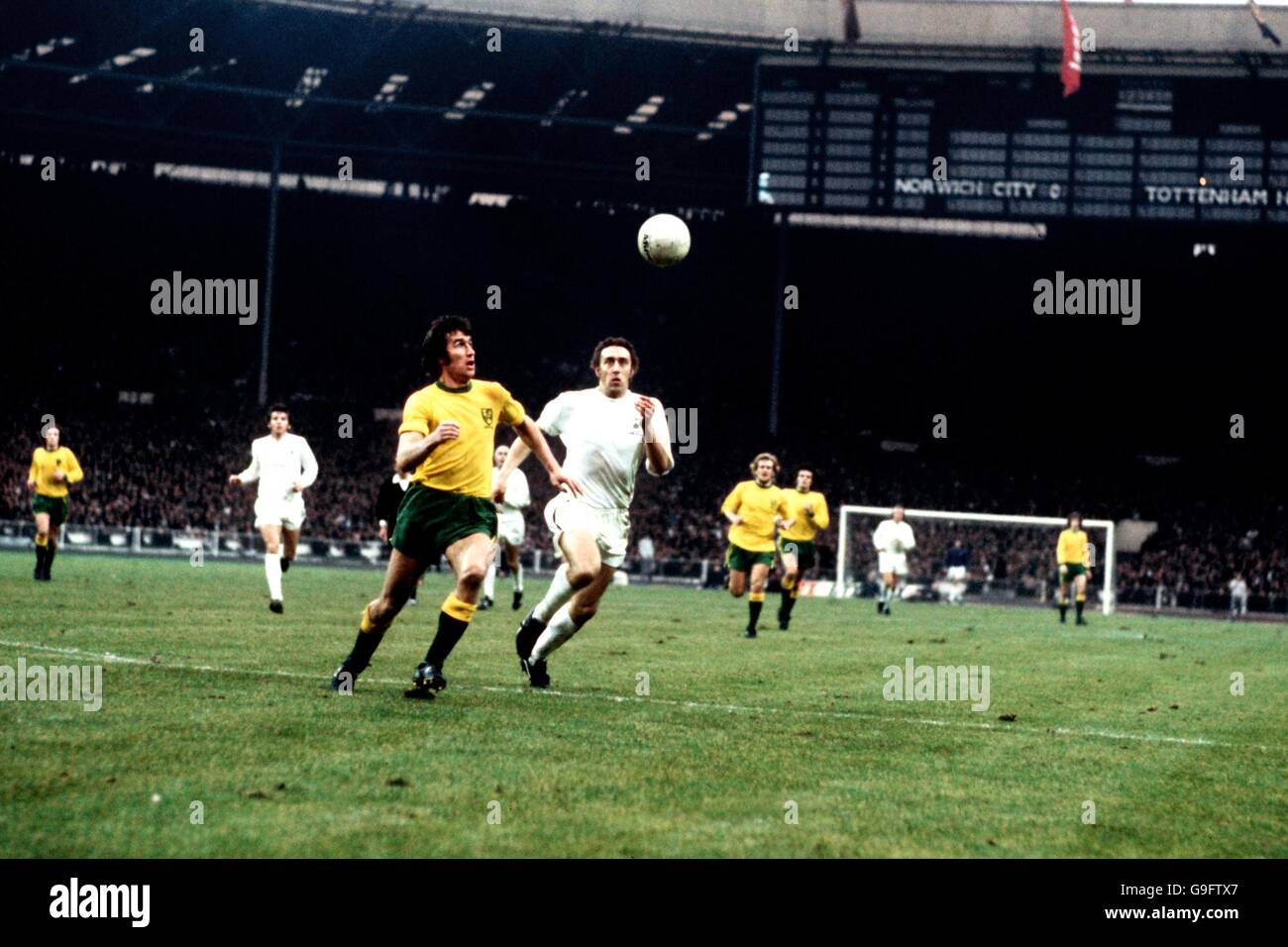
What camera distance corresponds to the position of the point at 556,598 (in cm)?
1073

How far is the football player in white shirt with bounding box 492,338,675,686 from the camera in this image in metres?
10.6

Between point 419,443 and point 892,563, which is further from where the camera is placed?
point 892,563

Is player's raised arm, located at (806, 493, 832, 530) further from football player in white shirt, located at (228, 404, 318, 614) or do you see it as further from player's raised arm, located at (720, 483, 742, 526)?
football player in white shirt, located at (228, 404, 318, 614)

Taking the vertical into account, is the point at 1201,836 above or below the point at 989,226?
below

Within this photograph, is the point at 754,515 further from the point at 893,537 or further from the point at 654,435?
the point at 893,537

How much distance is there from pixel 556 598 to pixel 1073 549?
19.9 meters

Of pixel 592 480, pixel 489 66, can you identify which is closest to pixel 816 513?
pixel 592 480

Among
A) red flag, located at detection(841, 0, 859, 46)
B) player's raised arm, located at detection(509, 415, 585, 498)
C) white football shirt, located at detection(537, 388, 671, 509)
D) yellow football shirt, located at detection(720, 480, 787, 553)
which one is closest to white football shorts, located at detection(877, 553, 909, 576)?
yellow football shirt, located at detection(720, 480, 787, 553)

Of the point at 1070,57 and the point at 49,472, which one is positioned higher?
the point at 1070,57

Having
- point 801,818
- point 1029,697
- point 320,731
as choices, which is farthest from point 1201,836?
point 1029,697

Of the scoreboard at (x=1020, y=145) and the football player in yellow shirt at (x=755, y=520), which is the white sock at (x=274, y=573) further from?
the scoreboard at (x=1020, y=145)
